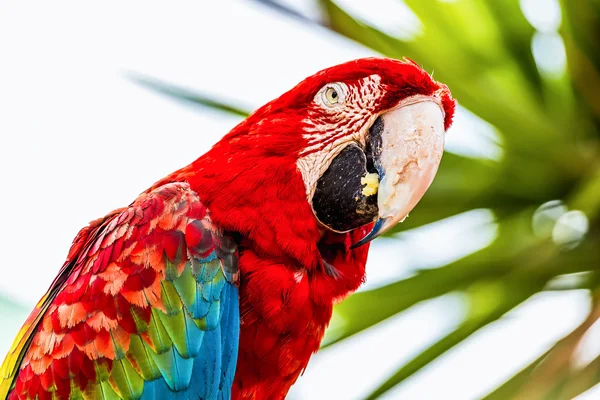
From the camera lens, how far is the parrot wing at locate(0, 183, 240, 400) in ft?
6.04

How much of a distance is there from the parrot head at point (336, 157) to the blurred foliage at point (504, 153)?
0.87m

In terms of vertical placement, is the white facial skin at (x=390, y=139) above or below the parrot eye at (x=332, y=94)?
below

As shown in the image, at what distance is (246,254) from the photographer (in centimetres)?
196

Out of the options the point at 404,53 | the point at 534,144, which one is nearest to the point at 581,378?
the point at 534,144

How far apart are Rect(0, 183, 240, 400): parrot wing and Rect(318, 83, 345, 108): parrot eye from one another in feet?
1.47

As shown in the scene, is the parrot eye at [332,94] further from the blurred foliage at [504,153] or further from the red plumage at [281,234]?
the blurred foliage at [504,153]

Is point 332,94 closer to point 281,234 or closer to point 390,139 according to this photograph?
point 390,139

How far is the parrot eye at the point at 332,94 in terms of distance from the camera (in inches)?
80.4

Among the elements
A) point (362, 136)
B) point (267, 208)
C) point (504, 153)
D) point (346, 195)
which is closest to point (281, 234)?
point (267, 208)

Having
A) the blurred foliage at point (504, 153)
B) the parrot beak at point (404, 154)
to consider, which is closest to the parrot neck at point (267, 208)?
the parrot beak at point (404, 154)

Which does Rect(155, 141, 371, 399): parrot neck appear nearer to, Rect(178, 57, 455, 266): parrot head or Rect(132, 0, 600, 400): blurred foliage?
Rect(178, 57, 455, 266): parrot head

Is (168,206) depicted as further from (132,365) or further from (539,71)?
(539,71)

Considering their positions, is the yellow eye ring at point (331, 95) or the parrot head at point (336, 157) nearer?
the parrot head at point (336, 157)

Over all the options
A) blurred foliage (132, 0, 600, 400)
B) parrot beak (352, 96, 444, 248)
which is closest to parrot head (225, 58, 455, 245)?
parrot beak (352, 96, 444, 248)
